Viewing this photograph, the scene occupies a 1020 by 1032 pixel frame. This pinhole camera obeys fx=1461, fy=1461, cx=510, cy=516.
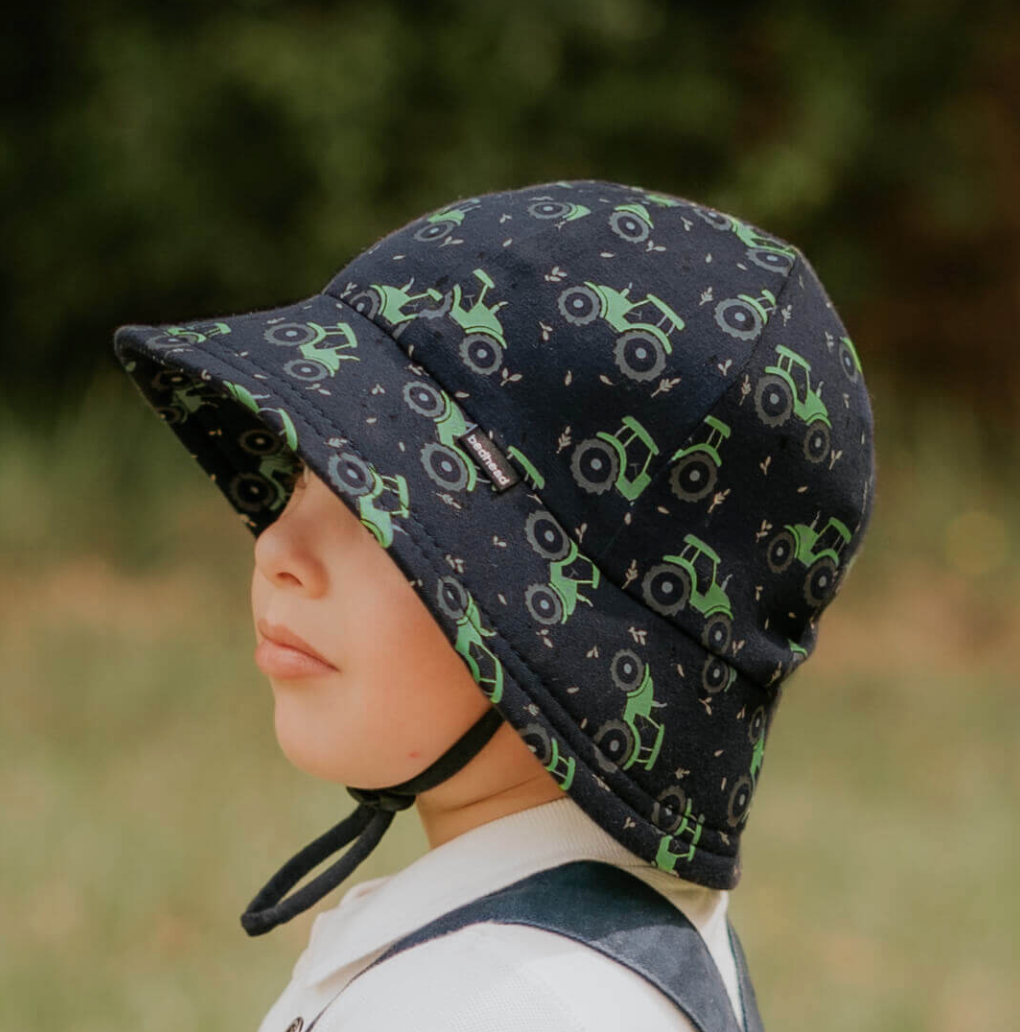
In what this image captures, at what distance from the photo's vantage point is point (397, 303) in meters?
1.32

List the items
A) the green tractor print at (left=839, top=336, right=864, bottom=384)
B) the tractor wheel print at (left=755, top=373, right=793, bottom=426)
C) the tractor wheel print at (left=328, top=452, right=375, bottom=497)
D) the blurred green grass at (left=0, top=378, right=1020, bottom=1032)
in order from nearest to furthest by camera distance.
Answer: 1. the tractor wheel print at (left=328, top=452, right=375, bottom=497)
2. the tractor wheel print at (left=755, top=373, right=793, bottom=426)
3. the green tractor print at (left=839, top=336, right=864, bottom=384)
4. the blurred green grass at (left=0, top=378, right=1020, bottom=1032)

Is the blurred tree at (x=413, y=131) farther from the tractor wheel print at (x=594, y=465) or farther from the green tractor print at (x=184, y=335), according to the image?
the tractor wheel print at (x=594, y=465)

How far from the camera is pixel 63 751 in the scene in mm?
3873

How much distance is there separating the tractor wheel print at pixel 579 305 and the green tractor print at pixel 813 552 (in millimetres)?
262

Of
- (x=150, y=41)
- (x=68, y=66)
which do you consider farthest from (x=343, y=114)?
(x=68, y=66)

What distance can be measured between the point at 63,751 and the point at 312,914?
94 cm

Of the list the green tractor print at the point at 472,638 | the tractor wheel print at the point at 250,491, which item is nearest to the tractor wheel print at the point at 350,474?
the green tractor print at the point at 472,638

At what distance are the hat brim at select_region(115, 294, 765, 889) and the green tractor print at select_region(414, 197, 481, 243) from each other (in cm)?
11

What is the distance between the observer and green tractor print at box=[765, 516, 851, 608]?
4.34 feet

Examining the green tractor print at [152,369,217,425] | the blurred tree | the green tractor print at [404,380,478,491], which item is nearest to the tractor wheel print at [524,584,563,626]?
the green tractor print at [404,380,478,491]

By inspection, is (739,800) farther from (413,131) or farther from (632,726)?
(413,131)

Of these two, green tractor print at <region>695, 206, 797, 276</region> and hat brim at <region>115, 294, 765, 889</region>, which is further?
green tractor print at <region>695, 206, 797, 276</region>

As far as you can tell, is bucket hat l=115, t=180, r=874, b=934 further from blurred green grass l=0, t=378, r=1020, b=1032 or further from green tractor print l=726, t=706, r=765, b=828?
blurred green grass l=0, t=378, r=1020, b=1032

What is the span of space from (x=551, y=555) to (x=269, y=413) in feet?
0.86
